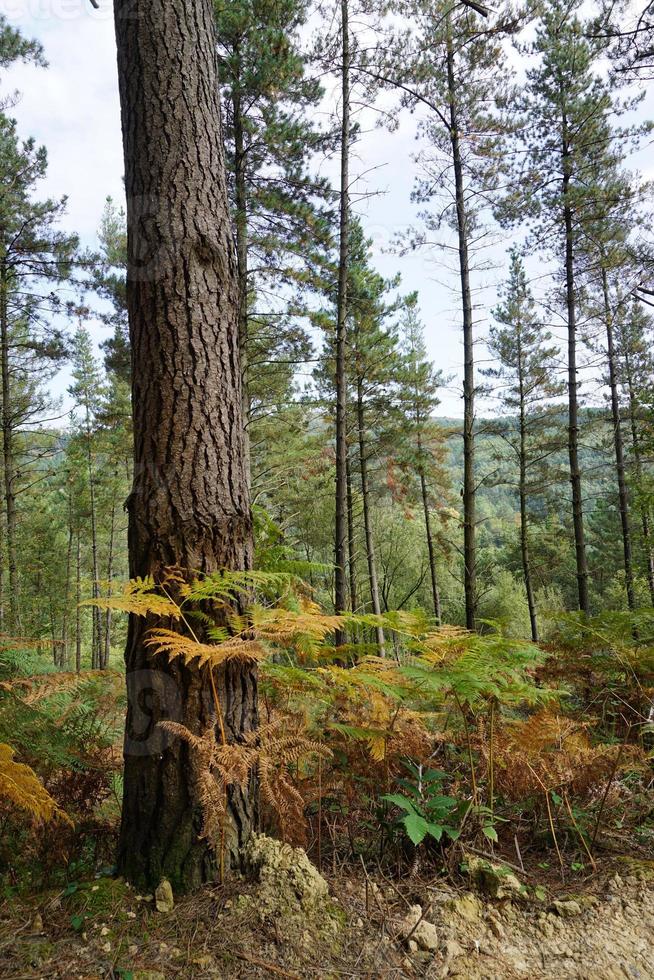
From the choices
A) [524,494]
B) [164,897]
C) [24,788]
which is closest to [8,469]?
[24,788]

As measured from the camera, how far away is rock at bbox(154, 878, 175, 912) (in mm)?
1706

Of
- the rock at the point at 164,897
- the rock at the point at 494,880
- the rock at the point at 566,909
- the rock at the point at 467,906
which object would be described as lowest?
the rock at the point at 566,909

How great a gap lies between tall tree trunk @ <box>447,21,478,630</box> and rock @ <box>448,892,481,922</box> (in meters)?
6.30

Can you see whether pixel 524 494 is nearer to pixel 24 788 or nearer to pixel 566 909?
pixel 566 909

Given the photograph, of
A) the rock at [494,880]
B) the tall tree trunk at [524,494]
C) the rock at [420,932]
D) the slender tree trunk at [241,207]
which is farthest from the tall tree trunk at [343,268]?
the tall tree trunk at [524,494]

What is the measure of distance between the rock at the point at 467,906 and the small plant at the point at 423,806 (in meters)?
0.19

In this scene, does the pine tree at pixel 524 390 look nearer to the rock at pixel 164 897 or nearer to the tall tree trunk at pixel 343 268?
the tall tree trunk at pixel 343 268

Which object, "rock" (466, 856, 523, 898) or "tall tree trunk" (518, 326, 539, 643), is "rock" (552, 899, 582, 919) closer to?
"rock" (466, 856, 523, 898)

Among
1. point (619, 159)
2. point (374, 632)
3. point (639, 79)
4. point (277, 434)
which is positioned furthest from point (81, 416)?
point (639, 79)

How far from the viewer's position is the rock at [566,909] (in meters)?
1.84

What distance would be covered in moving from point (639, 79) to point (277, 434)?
532 inches

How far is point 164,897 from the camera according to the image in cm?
173

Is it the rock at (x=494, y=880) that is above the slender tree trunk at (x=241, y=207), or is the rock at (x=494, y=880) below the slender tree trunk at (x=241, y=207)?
below

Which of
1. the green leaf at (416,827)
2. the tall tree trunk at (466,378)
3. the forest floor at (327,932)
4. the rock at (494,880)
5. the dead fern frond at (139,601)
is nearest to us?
the forest floor at (327,932)
